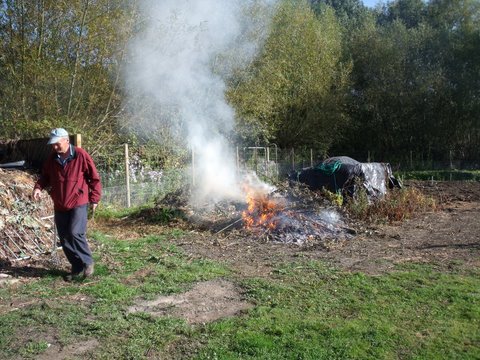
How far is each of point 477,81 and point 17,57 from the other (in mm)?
21386

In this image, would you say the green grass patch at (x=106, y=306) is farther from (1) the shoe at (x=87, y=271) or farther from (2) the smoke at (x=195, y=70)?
(2) the smoke at (x=195, y=70)

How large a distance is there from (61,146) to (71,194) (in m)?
0.53

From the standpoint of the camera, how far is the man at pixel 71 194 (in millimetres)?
5309

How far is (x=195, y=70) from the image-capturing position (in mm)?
11492

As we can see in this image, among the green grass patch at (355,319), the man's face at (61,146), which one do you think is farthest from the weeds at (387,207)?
the man's face at (61,146)

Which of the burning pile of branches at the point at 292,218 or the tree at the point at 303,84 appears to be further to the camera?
the tree at the point at 303,84

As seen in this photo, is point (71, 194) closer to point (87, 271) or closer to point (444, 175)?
point (87, 271)

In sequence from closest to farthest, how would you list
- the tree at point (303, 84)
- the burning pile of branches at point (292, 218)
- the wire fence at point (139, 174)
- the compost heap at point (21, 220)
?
the compost heap at point (21, 220) < the burning pile of branches at point (292, 218) < the wire fence at point (139, 174) < the tree at point (303, 84)

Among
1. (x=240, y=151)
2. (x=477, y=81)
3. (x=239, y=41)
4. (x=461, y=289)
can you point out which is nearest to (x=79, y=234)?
(x=461, y=289)

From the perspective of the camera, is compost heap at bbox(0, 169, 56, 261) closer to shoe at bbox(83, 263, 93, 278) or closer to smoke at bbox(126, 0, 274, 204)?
shoe at bbox(83, 263, 93, 278)

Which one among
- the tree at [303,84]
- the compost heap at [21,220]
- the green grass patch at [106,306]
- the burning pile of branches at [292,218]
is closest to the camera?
the green grass patch at [106,306]

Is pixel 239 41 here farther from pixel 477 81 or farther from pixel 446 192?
pixel 477 81

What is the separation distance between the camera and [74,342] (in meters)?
3.71

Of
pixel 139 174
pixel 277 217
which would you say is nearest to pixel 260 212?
pixel 277 217
